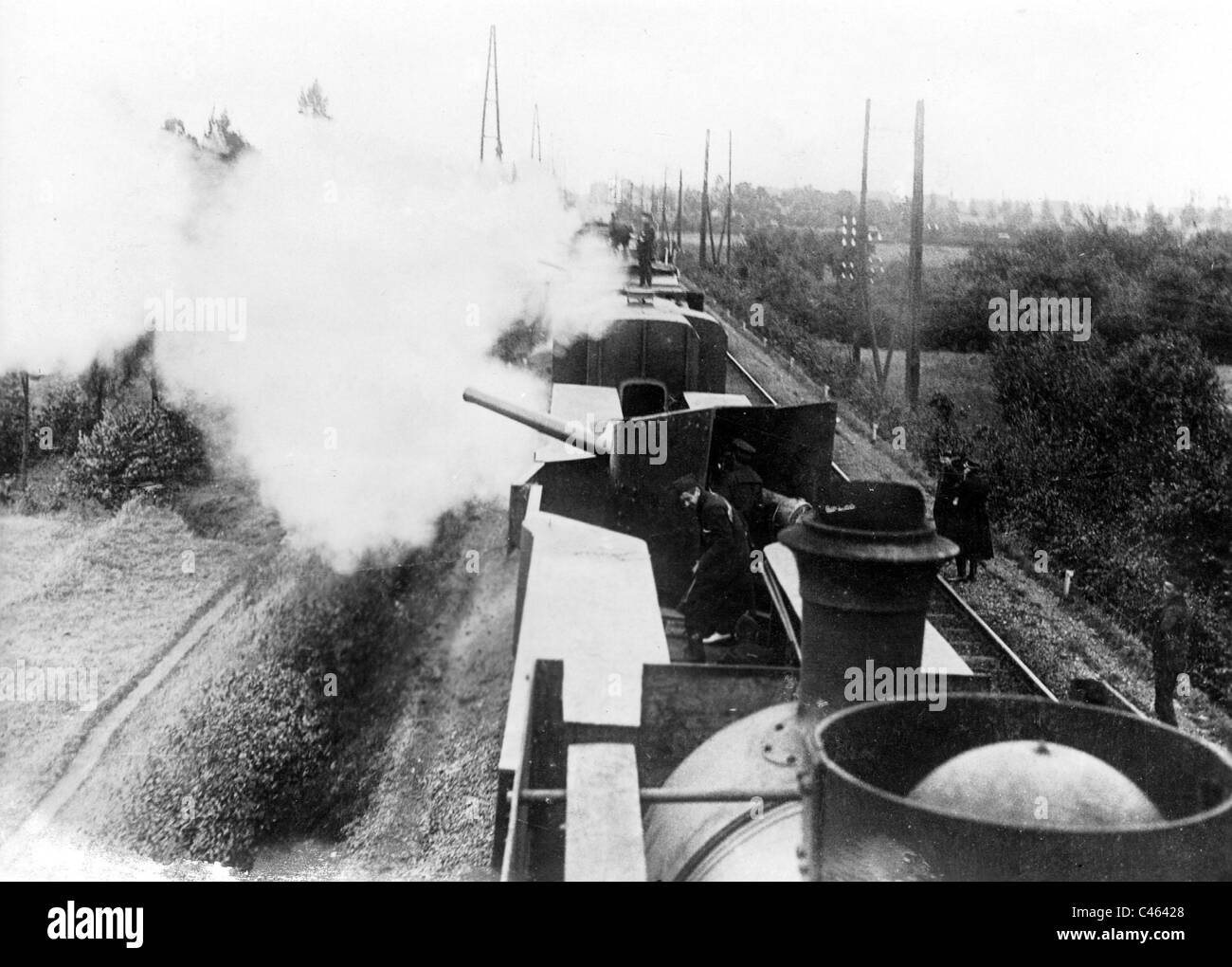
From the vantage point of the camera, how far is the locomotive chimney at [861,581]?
13.2 feet

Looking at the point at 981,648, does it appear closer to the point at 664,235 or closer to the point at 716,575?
the point at 716,575

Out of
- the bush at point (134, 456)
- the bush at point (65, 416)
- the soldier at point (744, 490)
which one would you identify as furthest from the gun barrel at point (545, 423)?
the bush at point (65, 416)

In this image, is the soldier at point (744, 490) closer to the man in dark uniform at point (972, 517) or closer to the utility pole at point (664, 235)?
the man in dark uniform at point (972, 517)

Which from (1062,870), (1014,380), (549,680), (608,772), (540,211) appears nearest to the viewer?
(1062,870)

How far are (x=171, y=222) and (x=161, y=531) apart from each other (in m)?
7.31

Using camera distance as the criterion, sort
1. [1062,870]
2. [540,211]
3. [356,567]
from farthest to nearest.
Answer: [540,211]
[356,567]
[1062,870]

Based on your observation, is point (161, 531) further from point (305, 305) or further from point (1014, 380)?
point (1014, 380)

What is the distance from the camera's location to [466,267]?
2100 cm

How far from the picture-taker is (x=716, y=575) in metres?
7.35

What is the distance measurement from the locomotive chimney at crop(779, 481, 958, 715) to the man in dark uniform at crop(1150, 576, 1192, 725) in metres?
6.21

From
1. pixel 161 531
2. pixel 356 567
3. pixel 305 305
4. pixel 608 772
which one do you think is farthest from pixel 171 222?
pixel 608 772

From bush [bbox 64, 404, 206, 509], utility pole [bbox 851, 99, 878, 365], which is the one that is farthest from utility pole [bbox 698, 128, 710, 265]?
bush [bbox 64, 404, 206, 509]

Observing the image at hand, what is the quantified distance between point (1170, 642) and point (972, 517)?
12.2 ft

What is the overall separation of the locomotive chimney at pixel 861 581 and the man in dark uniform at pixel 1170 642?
6206 mm
